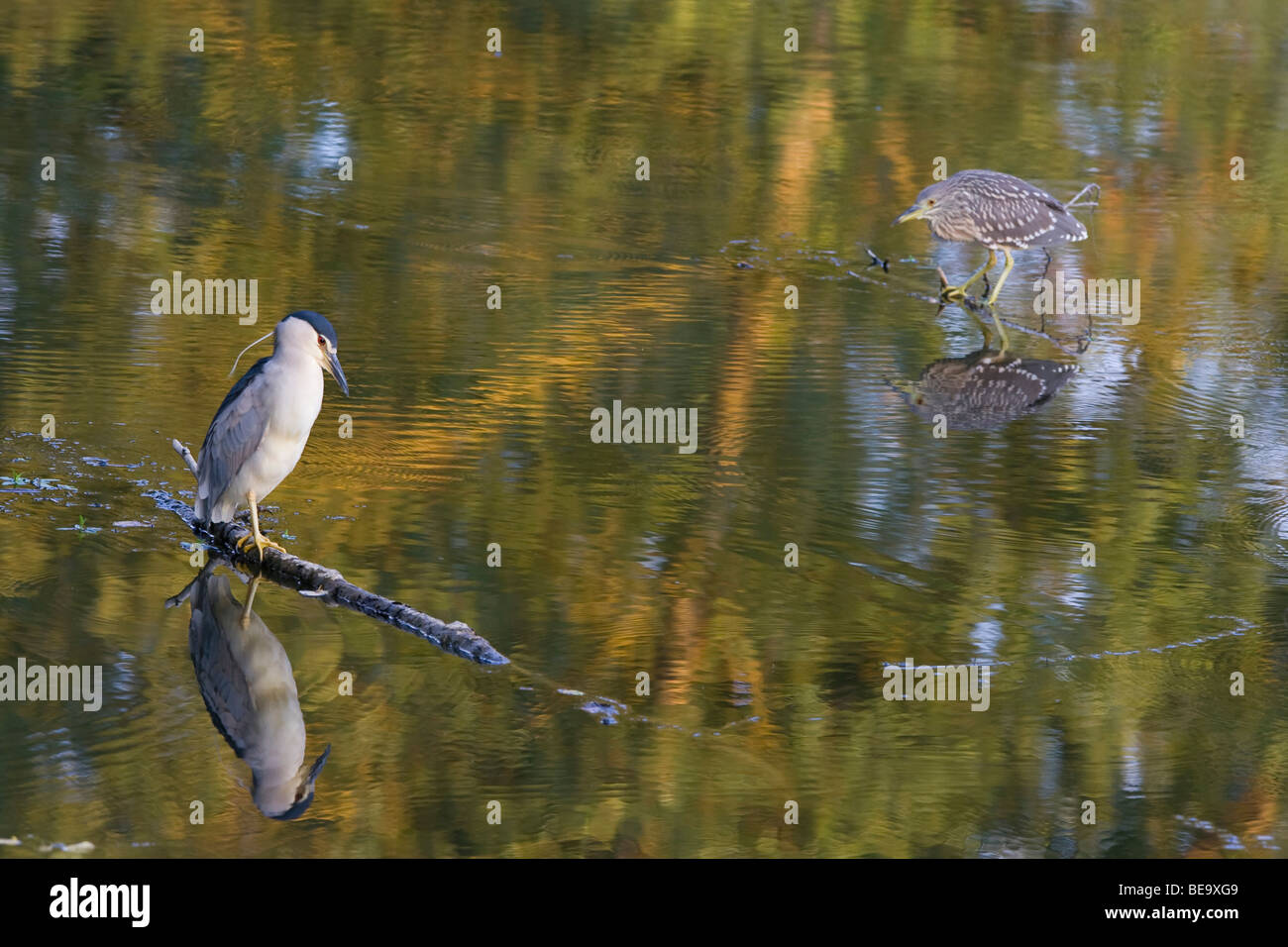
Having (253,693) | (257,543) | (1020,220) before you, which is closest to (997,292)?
(1020,220)

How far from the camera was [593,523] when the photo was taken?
24.8 ft

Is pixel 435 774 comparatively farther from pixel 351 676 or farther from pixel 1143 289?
pixel 1143 289

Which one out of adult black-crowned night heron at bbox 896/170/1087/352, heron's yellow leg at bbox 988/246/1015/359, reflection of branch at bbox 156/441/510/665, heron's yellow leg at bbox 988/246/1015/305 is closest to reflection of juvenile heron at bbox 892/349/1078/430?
Result: heron's yellow leg at bbox 988/246/1015/359

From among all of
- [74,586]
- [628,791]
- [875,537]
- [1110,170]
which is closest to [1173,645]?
[875,537]

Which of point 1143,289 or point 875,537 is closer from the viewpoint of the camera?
point 875,537

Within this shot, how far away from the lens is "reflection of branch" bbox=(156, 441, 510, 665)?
621 cm

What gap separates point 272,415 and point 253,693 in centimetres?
117

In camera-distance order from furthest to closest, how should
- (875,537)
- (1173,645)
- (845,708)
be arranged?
(875,537) → (1173,645) → (845,708)

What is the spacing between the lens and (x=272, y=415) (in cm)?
674

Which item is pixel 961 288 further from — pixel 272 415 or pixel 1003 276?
pixel 272 415

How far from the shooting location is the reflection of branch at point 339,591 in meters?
6.21

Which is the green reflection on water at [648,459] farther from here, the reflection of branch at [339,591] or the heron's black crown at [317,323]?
the heron's black crown at [317,323]

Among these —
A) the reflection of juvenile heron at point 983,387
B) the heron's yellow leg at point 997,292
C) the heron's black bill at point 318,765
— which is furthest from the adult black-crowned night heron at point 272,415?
the heron's yellow leg at point 997,292

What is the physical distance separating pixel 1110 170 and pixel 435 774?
9.86 m
